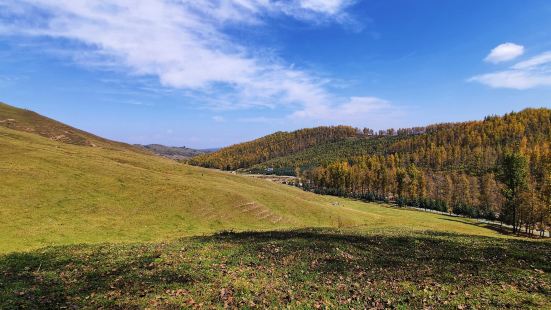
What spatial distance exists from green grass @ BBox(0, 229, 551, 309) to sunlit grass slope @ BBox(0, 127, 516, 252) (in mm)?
12535

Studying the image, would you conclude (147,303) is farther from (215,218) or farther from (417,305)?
(215,218)

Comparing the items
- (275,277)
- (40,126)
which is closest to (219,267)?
(275,277)

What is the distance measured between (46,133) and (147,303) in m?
156

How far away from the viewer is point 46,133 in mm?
138125

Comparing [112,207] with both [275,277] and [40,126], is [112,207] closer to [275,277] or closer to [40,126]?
[275,277]

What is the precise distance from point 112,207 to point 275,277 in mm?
40072

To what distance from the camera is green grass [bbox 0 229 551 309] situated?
15727 mm

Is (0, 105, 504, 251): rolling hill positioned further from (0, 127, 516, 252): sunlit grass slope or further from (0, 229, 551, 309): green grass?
(0, 229, 551, 309): green grass

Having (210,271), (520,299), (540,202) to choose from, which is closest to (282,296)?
(210,271)

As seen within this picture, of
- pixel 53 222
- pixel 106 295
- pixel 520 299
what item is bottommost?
pixel 53 222

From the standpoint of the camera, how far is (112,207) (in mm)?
50062

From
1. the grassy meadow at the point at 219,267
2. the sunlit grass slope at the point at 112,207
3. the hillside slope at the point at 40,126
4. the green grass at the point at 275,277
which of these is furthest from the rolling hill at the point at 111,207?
the hillside slope at the point at 40,126

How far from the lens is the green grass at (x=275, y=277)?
15727 mm

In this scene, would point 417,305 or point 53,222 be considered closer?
point 417,305
